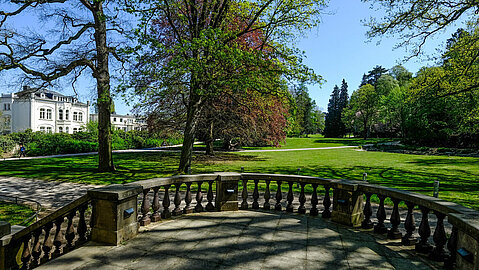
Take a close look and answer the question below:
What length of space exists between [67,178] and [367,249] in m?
14.2

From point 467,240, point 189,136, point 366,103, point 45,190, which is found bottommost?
point 45,190

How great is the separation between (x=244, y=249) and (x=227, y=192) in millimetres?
2139

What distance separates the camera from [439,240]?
3.63 meters

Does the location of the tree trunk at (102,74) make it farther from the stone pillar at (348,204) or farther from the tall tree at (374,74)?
the tall tree at (374,74)

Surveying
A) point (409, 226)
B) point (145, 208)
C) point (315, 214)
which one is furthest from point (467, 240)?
point (145, 208)

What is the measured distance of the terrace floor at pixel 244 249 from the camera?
3457mm

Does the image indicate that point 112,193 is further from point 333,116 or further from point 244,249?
point 333,116

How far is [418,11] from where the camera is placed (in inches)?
450

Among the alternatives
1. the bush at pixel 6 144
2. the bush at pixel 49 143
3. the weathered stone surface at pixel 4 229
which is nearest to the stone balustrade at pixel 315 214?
the weathered stone surface at pixel 4 229

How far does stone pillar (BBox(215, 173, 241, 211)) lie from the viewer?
5875 millimetres

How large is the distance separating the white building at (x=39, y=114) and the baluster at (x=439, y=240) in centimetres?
5027

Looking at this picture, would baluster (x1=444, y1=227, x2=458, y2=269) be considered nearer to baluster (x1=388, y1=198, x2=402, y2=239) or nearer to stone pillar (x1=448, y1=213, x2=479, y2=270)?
stone pillar (x1=448, y1=213, x2=479, y2=270)

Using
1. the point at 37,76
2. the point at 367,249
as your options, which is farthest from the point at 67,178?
the point at 367,249

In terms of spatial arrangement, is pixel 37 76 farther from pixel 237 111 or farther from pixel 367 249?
pixel 367 249
